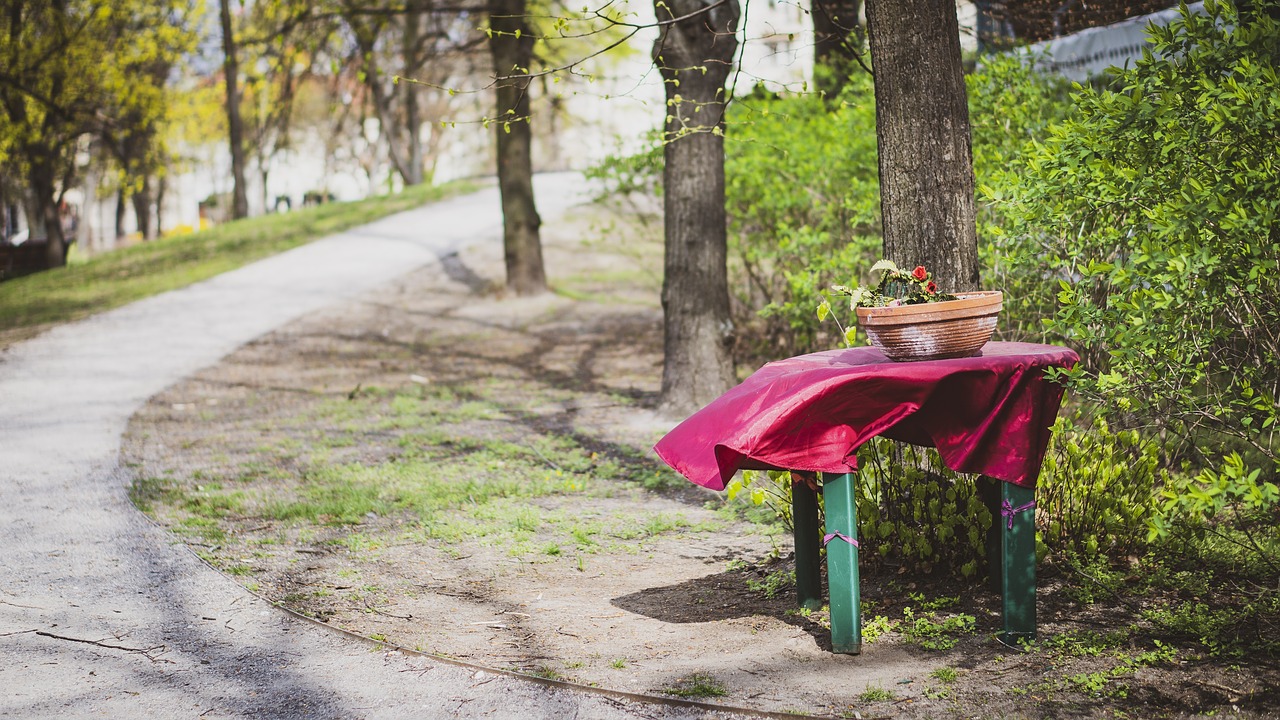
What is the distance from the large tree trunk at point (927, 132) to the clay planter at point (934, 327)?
0.91m

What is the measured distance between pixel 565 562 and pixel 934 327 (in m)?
2.40

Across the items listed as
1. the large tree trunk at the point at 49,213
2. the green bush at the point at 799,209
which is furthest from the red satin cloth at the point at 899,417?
the large tree trunk at the point at 49,213

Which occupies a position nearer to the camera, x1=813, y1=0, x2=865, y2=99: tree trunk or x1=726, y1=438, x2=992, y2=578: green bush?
x1=726, y1=438, x2=992, y2=578: green bush

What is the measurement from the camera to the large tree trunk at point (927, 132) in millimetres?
4555

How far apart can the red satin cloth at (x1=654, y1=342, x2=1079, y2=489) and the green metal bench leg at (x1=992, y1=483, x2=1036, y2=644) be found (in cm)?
11

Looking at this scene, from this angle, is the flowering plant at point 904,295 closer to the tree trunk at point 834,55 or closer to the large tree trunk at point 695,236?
the large tree trunk at point 695,236

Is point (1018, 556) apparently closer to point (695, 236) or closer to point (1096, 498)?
point (1096, 498)

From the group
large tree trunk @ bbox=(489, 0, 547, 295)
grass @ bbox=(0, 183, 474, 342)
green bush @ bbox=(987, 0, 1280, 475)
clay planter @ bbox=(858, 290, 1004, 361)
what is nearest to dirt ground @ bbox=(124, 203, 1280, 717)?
green bush @ bbox=(987, 0, 1280, 475)

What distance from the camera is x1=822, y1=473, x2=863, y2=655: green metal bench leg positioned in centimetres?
374

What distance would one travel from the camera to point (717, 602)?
462 cm

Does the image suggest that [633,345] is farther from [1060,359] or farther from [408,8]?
[1060,359]

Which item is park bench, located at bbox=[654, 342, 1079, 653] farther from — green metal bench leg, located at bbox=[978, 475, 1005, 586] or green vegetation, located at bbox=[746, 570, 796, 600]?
green vegetation, located at bbox=[746, 570, 796, 600]

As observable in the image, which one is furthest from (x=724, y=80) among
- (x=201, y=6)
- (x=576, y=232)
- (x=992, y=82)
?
(x=201, y=6)

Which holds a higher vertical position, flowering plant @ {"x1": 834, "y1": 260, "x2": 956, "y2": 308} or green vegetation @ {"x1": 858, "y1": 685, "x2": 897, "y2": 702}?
flowering plant @ {"x1": 834, "y1": 260, "x2": 956, "y2": 308}
